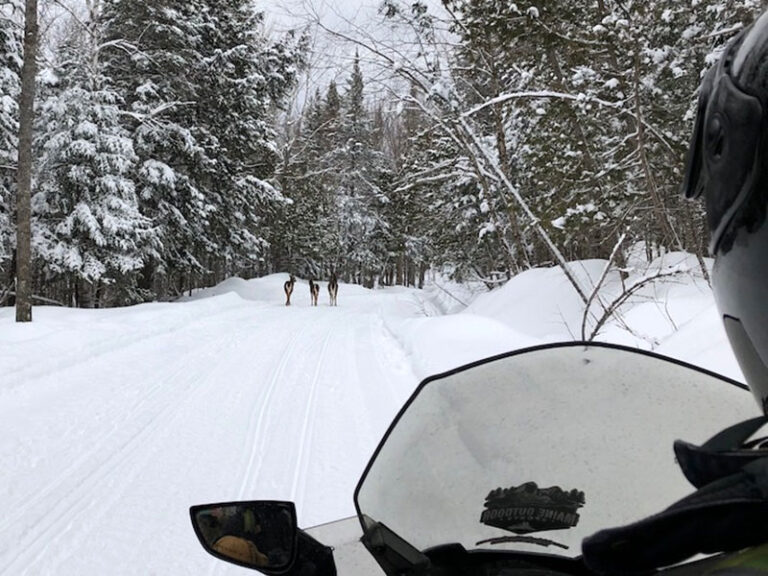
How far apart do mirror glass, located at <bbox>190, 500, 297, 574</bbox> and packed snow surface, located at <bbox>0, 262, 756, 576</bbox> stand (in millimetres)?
2366

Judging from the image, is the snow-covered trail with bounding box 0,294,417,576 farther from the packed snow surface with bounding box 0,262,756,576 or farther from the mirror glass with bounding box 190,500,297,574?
the mirror glass with bounding box 190,500,297,574

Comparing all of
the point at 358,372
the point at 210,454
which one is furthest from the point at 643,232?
the point at 210,454

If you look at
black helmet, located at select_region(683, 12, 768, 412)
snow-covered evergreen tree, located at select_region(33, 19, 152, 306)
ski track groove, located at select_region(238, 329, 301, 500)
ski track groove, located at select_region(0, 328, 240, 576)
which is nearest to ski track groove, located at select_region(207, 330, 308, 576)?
ski track groove, located at select_region(238, 329, 301, 500)

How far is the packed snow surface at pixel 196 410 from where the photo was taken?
363 cm

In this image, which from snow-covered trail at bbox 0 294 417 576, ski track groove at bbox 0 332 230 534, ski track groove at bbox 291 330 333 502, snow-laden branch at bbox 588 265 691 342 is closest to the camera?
snow-covered trail at bbox 0 294 417 576

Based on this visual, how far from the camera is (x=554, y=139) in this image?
398 inches

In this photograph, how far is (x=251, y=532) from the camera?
116 centimetres

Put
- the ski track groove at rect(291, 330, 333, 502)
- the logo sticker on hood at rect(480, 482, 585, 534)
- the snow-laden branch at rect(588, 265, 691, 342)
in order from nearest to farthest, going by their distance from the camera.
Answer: the logo sticker on hood at rect(480, 482, 585, 534), the ski track groove at rect(291, 330, 333, 502), the snow-laden branch at rect(588, 265, 691, 342)

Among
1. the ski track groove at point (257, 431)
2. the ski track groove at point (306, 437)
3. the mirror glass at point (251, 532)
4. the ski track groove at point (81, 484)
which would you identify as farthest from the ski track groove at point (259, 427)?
the mirror glass at point (251, 532)

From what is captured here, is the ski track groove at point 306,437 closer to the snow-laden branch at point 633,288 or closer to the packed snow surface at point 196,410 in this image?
the packed snow surface at point 196,410

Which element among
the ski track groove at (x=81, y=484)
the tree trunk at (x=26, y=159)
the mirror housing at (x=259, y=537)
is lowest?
the ski track groove at (x=81, y=484)

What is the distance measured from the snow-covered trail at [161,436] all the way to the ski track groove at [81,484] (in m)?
0.01

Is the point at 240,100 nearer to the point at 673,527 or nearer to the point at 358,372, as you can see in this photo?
the point at 358,372

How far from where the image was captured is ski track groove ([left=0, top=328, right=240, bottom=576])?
3273 millimetres
